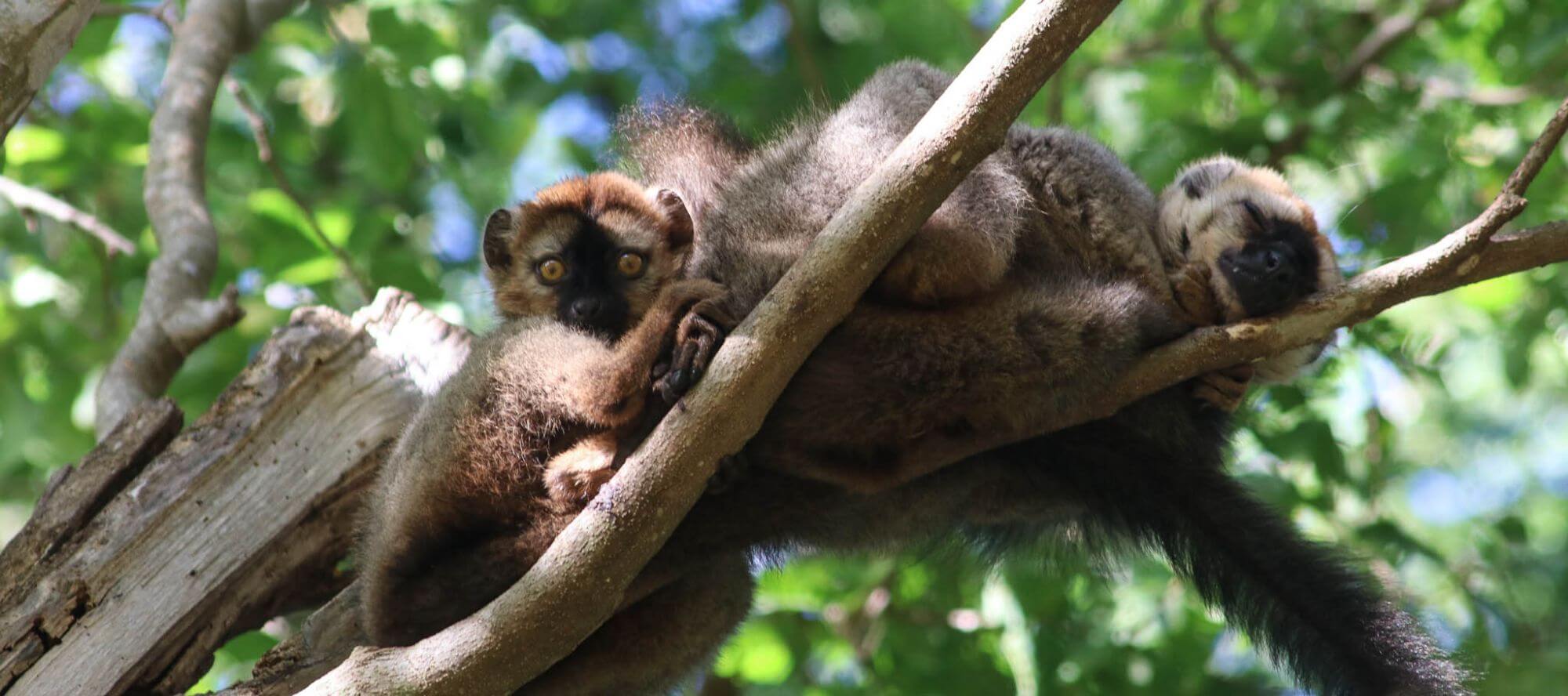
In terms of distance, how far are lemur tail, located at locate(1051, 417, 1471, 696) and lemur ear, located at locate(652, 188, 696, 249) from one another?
1.64 m

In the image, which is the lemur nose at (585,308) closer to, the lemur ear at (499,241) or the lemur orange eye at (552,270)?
the lemur orange eye at (552,270)

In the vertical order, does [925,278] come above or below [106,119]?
below

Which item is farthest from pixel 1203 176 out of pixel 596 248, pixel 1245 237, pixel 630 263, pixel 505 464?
pixel 505 464

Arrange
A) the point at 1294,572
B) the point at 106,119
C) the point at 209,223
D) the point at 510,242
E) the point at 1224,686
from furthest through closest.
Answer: the point at 106,119, the point at 1224,686, the point at 209,223, the point at 510,242, the point at 1294,572

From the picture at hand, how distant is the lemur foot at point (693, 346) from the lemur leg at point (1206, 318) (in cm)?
155

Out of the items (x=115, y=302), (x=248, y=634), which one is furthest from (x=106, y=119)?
(x=248, y=634)

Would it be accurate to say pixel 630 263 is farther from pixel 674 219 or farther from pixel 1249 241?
pixel 1249 241

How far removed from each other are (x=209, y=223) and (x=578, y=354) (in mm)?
3134

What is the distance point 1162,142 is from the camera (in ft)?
25.4

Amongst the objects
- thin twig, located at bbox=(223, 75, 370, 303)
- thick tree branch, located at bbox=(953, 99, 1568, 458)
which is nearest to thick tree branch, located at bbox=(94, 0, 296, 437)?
thin twig, located at bbox=(223, 75, 370, 303)

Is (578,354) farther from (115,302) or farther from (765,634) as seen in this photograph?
(115,302)

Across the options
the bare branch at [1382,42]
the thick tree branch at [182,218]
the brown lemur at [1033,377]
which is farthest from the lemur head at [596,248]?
the bare branch at [1382,42]

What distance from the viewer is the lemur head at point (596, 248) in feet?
16.3

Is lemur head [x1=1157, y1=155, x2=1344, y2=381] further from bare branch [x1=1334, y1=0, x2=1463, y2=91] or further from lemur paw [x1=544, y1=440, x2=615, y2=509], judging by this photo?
bare branch [x1=1334, y1=0, x2=1463, y2=91]
